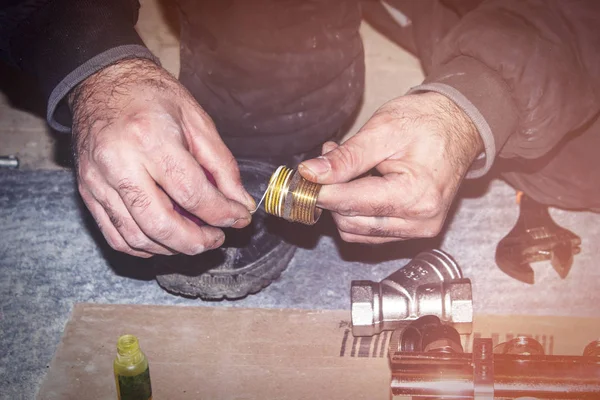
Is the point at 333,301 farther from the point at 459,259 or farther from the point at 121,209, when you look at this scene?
the point at 121,209

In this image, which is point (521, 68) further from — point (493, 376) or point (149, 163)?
point (149, 163)

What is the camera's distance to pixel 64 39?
140 cm

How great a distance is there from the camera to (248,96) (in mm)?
1858

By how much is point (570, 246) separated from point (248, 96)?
1.15 meters

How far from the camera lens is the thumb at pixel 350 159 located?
4.10ft

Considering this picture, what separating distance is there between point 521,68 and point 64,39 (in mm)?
1101

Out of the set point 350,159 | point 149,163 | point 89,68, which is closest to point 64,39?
point 89,68

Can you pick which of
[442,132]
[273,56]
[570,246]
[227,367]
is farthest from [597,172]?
[227,367]

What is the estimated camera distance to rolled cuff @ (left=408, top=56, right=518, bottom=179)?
142cm

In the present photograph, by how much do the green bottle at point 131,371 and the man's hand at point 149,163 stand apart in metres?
0.21

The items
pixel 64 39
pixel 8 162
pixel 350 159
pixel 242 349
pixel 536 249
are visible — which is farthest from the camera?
pixel 8 162

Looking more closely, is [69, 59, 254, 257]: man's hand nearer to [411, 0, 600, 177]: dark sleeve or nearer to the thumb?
the thumb

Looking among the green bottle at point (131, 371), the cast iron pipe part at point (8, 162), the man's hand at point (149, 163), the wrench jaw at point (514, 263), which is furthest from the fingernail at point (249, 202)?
the cast iron pipe part at point (8, 162)

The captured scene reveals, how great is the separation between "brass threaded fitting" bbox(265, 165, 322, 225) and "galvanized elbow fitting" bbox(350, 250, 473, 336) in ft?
1.56
